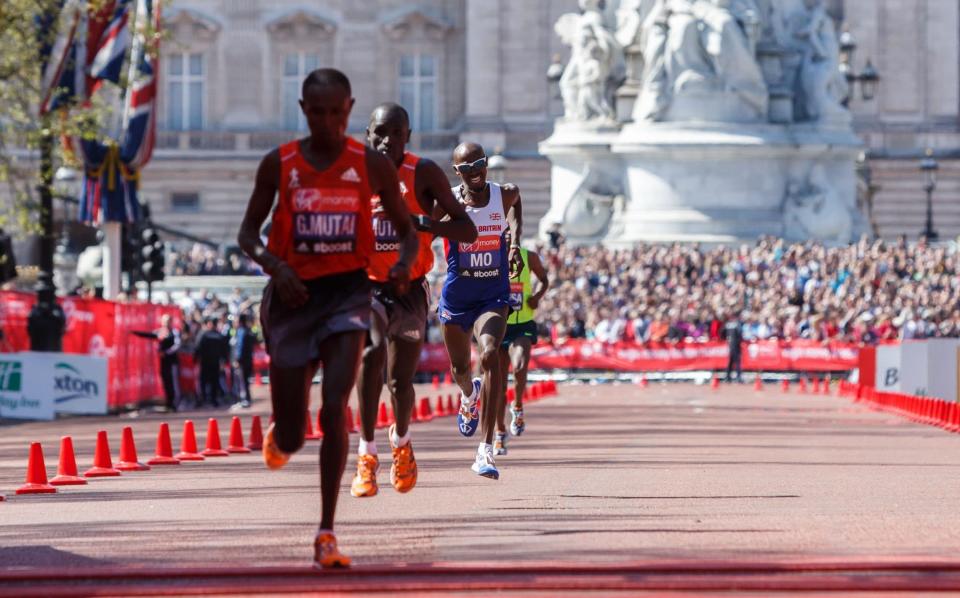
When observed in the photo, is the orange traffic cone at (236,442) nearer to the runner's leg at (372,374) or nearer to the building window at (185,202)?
the runner's leg at (372,374)

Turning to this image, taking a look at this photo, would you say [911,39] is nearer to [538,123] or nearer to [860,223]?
[538,123]

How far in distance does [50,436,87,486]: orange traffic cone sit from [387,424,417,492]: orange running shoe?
4615mm

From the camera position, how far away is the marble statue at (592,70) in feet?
196

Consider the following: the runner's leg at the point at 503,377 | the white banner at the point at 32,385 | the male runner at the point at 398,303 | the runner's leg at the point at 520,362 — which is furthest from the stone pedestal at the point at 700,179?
the male runner at the point at 398,303

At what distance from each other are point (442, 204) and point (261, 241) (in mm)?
2339

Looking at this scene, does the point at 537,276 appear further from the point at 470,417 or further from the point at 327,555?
the point at 327,555

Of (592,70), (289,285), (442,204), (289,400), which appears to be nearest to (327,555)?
(289,400)

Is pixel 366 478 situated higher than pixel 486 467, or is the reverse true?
pixel 366 478

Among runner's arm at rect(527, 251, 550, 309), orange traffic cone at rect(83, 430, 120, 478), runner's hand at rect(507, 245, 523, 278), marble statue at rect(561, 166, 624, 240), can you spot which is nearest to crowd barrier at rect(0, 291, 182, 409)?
runner's arm at rect(527, 251, 550, 309)

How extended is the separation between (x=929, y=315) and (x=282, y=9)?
157ft

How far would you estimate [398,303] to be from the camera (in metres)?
14.9

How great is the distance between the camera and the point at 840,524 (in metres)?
13.6

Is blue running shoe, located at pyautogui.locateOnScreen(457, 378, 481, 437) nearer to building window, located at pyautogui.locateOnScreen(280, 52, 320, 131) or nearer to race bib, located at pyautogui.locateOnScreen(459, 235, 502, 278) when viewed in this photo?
race bib, located at pyautogui.locateOnScreen(459, 235, 502, 278)

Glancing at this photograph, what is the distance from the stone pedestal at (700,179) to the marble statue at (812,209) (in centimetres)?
3
